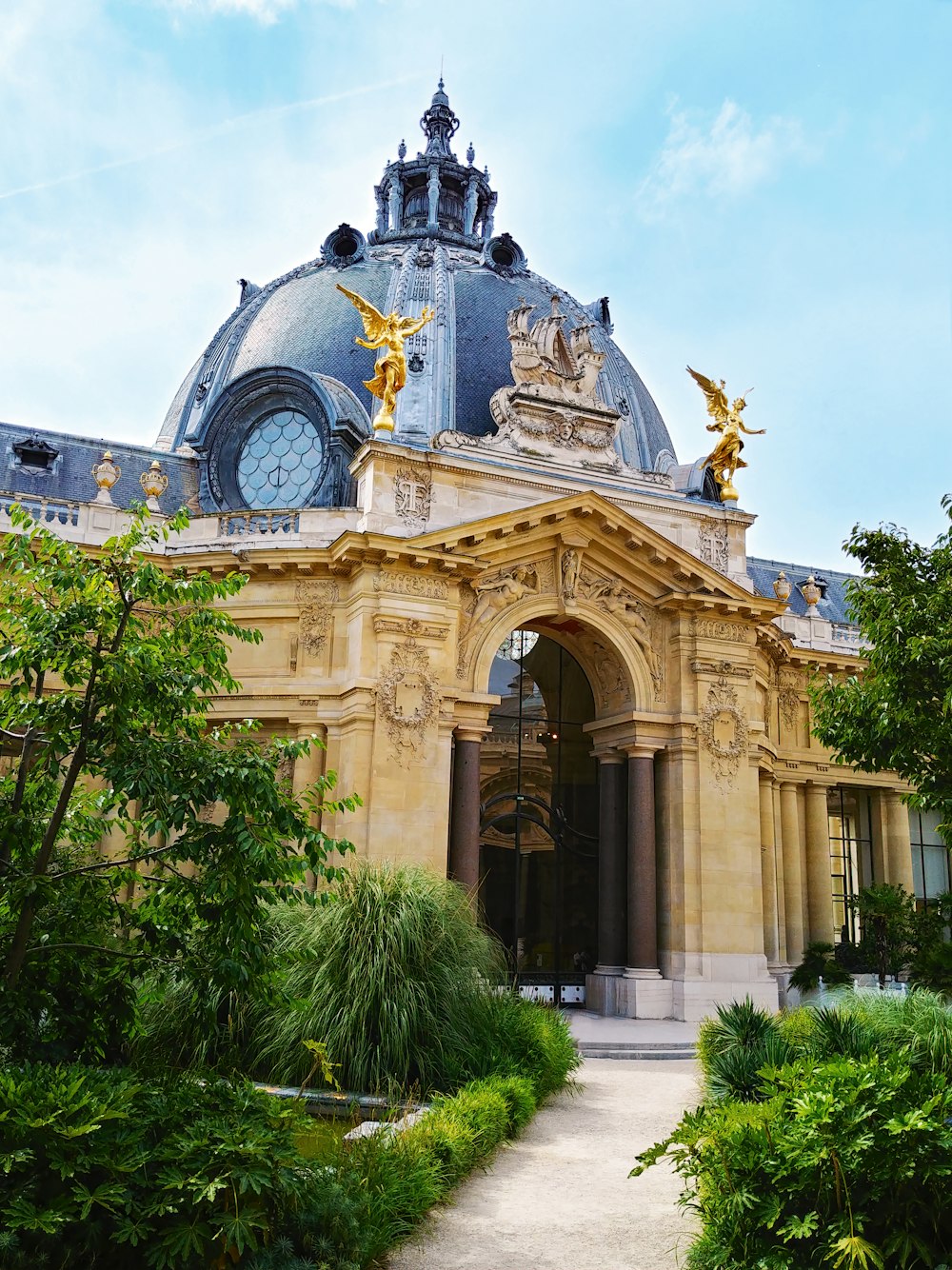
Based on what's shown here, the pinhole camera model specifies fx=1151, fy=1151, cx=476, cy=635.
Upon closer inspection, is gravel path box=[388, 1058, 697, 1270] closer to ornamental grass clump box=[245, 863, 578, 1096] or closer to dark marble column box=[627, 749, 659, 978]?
ornamental grass clump box=[245, 863, 578, 1096]

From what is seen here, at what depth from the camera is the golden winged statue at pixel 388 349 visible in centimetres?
2458

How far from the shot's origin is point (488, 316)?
99.0ft

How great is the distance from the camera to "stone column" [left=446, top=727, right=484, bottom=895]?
76.8ft

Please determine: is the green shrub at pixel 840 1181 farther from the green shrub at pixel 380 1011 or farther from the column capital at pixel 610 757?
the column capital at pixel 610 757

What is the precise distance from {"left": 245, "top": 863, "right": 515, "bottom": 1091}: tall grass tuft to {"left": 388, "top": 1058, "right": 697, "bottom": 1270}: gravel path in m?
1.39

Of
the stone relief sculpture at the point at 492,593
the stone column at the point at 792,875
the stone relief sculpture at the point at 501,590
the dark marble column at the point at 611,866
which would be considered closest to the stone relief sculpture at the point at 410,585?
the stone relief sculpture at the point at 492,593

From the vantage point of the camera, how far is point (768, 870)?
30078 mm

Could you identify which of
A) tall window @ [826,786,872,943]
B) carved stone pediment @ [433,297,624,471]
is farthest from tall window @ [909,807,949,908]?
carved stone pediment @ [433,297,624,471]

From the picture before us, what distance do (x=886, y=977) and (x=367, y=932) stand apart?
20809 mm

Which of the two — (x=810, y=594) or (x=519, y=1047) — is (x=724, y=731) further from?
(x=519, y=1047)

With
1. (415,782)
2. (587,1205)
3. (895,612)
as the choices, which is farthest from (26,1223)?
(415,782)

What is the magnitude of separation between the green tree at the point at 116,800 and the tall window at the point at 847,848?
96.0 feet

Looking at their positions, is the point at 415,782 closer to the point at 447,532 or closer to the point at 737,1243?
the point at 447,532

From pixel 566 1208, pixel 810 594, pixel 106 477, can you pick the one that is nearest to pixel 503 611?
pixel 106 477
